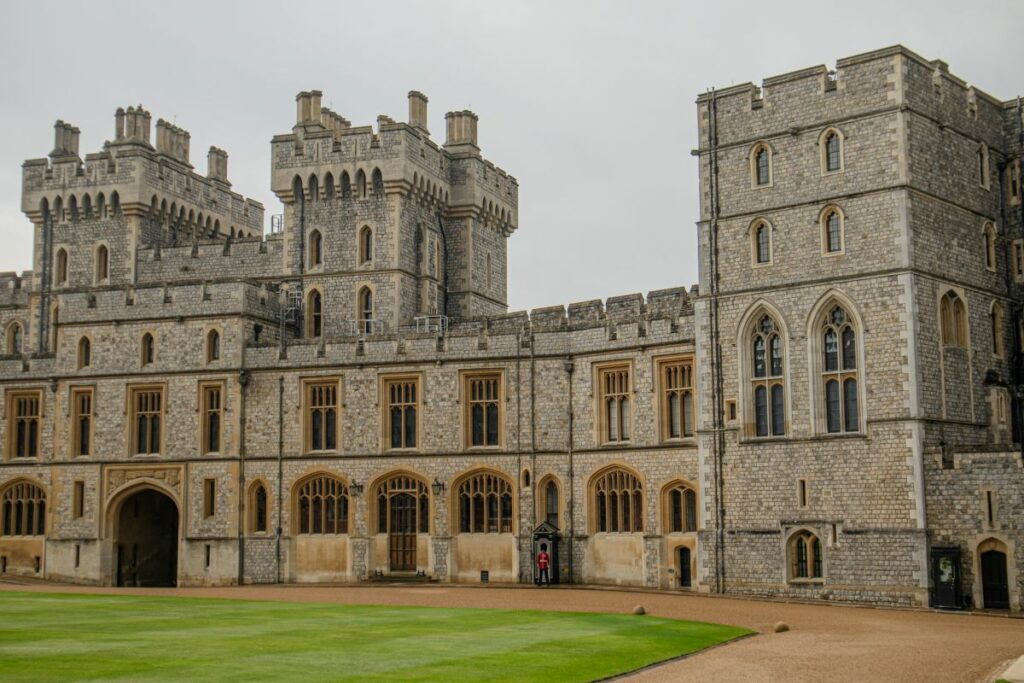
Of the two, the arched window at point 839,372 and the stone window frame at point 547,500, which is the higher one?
the arched window at point 839,372

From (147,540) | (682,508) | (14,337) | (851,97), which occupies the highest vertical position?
(851,97)

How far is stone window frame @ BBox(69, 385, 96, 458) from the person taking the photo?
43.4 metres

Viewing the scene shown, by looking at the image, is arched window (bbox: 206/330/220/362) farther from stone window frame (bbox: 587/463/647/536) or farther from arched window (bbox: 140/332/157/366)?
stone window frame (bbox: 587/463/647/536)

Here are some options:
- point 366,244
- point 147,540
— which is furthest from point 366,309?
point 147,540

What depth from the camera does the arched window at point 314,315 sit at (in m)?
45.4

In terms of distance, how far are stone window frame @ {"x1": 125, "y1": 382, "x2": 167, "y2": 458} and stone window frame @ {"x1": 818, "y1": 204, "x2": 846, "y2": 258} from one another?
22.1m

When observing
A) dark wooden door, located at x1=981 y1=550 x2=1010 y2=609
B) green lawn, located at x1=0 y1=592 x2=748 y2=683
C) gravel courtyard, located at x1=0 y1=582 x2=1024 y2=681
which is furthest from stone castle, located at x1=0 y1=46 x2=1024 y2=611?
green lawn, located at x1=0 y1=592 x2=748 y2=683

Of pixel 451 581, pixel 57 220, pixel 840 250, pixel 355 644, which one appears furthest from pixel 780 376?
pixel 57 220

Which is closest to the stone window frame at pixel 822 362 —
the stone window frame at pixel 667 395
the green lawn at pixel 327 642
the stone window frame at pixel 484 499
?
the stone window frame at pixel 667 395

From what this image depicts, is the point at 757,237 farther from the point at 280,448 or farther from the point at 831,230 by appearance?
the point at 280,448

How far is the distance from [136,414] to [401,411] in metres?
9.26

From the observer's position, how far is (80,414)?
4388 centimetres

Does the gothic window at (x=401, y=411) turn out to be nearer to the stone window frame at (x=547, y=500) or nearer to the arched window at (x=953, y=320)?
the stone window frame at (x=547, y=500)

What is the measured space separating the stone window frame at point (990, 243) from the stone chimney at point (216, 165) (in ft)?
105
